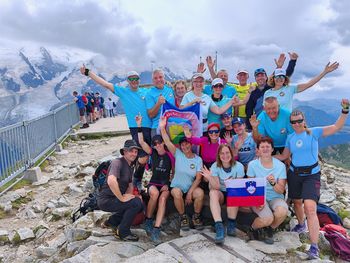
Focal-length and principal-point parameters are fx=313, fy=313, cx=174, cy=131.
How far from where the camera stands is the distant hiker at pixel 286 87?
6777 millimetres

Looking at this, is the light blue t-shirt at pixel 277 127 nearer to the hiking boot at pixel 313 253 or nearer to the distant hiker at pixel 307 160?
the distant hiker at pixel 307 160

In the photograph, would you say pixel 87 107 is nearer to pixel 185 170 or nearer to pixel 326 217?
pixel 185 170

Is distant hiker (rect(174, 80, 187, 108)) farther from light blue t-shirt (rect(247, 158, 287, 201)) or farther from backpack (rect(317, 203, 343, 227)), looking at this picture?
backpack (rect(317, 203, 343, 227))

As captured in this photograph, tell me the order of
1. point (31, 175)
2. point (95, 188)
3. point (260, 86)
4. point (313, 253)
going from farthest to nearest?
point (31, 175)
point (95, 188)
point (260, 86)
point (313, 253)

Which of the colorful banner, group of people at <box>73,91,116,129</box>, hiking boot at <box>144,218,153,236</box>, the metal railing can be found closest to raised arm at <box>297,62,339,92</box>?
the colorful banner

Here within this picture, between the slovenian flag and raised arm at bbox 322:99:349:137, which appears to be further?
the slovenian flag

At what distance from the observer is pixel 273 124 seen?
6.42 m

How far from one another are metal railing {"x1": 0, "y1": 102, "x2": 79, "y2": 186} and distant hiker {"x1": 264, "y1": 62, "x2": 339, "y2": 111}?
781 centimetres

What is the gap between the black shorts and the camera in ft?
18.7

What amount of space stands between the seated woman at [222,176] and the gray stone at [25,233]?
4.65 metres

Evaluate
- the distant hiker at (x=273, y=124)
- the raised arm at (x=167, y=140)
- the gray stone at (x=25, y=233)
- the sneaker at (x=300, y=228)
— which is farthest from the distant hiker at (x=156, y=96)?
the gray stone at (x=25, y=233)

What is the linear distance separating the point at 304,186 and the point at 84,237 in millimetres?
4478

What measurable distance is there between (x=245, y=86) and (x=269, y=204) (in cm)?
342

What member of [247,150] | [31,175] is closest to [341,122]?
[247,150]
